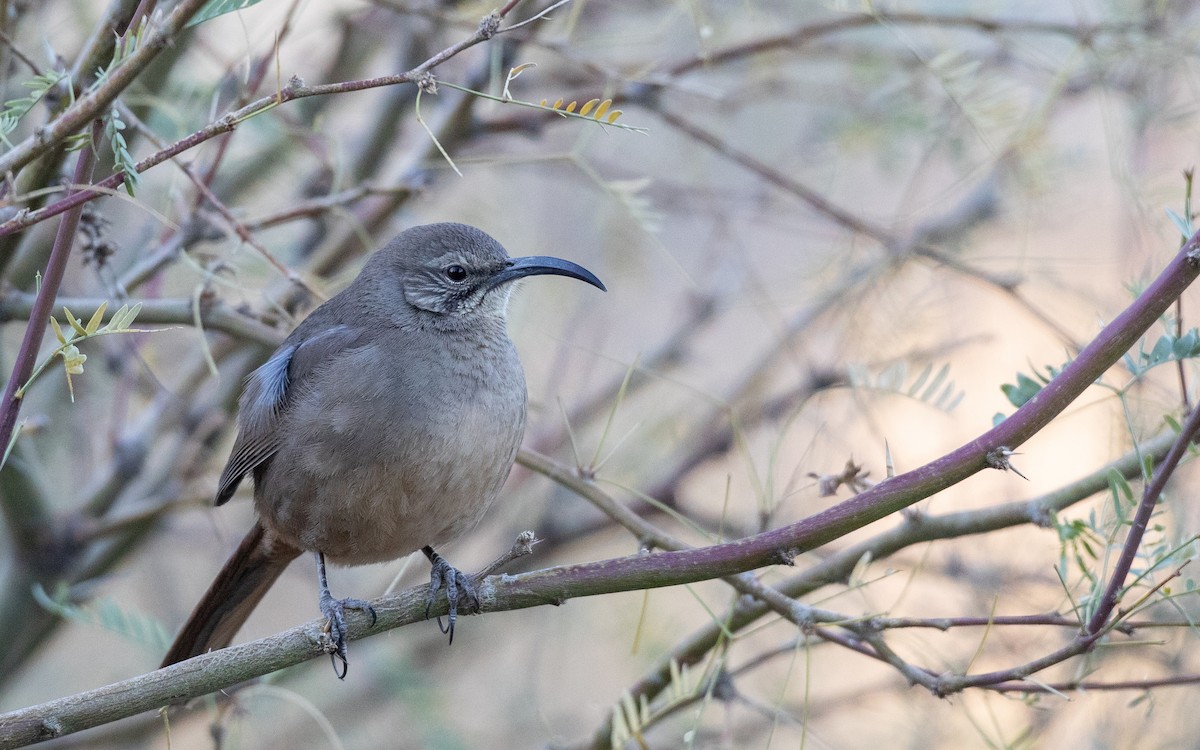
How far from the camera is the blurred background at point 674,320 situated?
310cm

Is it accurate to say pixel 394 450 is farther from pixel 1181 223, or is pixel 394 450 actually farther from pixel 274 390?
pixel 1181 223

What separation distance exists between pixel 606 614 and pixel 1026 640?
6.36 feet

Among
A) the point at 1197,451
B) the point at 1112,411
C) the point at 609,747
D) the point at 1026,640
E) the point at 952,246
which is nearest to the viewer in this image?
the point at 1197,451

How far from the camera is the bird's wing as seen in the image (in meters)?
3.30

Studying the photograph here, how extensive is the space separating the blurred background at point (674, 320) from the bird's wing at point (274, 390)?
0.15 m

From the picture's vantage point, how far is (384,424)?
3.00 meters

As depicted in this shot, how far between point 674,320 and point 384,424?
133 inches

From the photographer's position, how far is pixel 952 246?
15.2 feet

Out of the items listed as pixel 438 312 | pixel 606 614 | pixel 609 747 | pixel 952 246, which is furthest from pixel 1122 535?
pixel 606 614

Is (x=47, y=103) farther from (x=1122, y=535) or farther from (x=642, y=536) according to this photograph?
(x=1122, y=535)

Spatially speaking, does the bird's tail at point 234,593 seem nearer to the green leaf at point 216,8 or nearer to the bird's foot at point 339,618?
the bird's foot at point 339,618

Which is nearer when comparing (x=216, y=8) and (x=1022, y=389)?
(x=216, y=8)

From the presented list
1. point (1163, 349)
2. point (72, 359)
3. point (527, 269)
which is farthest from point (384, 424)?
point (1163, 349)

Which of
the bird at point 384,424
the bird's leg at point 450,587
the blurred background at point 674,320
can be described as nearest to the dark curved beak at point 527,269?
the bird at point 384,424
